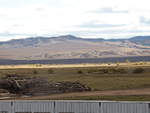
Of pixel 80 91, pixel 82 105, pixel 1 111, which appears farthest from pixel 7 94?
pixel 82 105

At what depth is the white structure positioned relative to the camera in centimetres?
2353

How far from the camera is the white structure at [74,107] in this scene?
2353cm

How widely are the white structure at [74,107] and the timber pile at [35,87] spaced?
1062 inches

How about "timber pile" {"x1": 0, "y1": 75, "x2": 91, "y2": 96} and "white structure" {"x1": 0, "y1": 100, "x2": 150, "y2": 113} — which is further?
"timber pile" {"x1": 0, "y1": 75, "x2": 91, "y2": 96}

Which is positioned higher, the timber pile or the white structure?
the white structure

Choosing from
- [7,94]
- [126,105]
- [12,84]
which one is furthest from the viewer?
[12,84]

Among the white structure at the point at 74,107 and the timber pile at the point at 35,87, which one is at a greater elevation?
the white structure at the point at 74,107

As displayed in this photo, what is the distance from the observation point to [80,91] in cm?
5459

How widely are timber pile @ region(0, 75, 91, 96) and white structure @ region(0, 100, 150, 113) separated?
2696cm

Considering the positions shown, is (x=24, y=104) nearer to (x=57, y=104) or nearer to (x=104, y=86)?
(x=57, y=104)

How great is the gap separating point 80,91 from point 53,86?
13.3 ft

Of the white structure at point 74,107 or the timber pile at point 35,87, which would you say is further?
the timber pile at point 35,87

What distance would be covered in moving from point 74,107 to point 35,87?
103 feet

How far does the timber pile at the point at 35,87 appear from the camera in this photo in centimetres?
5438
